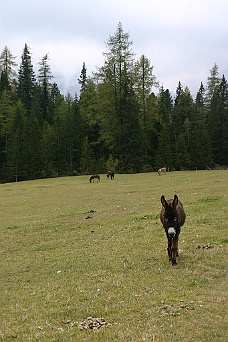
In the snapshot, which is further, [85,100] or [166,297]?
[85,100]

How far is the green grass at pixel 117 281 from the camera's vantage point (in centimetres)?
565

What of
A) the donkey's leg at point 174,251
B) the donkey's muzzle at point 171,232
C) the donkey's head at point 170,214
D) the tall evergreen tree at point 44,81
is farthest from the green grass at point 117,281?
the tall evergreen tree at point 44,81

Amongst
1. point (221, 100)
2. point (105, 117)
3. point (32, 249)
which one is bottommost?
point (32, 249)

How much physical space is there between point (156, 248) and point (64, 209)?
1292cm

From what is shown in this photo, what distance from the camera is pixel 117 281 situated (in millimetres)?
8062

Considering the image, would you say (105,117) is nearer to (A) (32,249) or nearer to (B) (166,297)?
(A) (32,249)

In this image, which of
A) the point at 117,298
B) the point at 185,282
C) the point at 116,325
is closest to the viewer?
the point at 116,325

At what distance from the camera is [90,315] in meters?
6.36

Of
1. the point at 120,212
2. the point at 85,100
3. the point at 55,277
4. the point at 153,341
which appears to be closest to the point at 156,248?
the point at 55,277

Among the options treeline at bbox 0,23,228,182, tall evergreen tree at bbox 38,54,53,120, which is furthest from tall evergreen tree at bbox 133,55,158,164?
tall evergreen tree at bbox 38,54,53,120

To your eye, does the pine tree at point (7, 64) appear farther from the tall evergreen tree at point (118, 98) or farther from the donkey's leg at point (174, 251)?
the donkey's leg at point (174, 251)

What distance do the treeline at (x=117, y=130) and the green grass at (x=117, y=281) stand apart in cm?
4579

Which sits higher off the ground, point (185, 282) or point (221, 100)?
point (221, 100)

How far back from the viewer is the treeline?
62.1m
